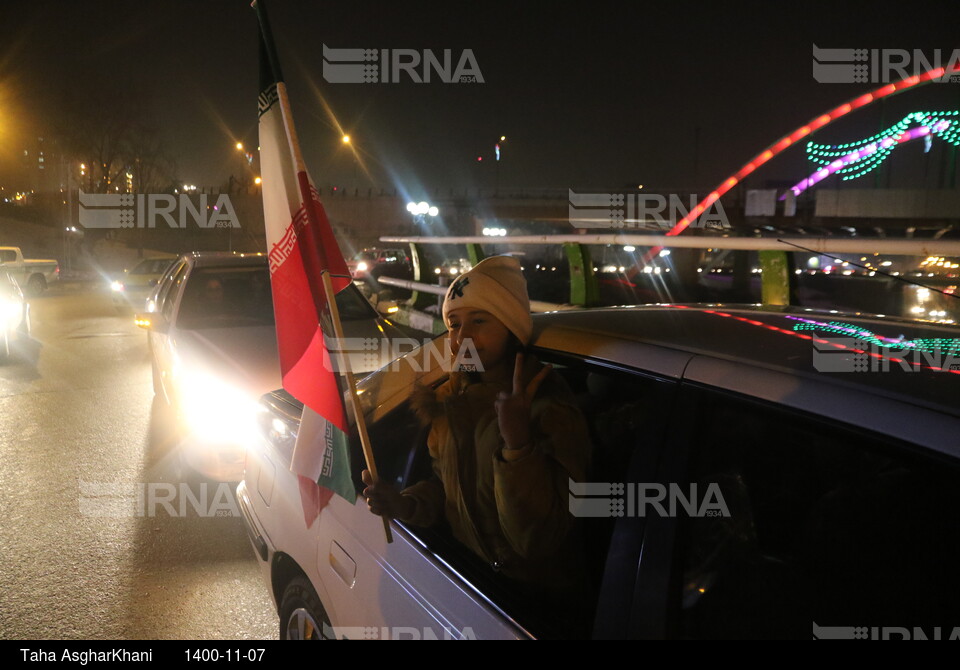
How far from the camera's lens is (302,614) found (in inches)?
111

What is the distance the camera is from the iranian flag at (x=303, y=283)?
247 centimetres

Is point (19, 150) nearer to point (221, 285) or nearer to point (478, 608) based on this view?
point (221, 285)

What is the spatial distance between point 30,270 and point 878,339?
106ft

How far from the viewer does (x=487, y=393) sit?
8.02ft

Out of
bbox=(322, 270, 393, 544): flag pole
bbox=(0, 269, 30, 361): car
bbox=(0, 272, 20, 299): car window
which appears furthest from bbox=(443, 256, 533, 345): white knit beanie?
bbox=(0, 272, 20, 299): car window

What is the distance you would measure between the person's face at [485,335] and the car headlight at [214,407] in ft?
10.5

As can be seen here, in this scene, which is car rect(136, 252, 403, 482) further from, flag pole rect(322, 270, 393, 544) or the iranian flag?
flag pole rect(322, 270, 393, 544)

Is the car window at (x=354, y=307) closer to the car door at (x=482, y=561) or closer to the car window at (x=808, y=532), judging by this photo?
the car door at (x=482, y=561)

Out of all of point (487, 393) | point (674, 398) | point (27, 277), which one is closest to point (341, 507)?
point (487, 393)

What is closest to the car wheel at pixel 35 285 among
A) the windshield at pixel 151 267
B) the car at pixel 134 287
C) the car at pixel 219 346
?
the windshield at pixel 151 267

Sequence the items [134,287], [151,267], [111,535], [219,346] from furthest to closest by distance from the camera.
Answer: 1. [151,267]
2. [134,287]
3. [219,346]
4. [111,535]

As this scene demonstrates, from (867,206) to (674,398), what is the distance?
74.8 meters

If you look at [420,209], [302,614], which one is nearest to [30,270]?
[420,209]

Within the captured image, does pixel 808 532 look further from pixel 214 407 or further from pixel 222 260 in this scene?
pixel 222 260
